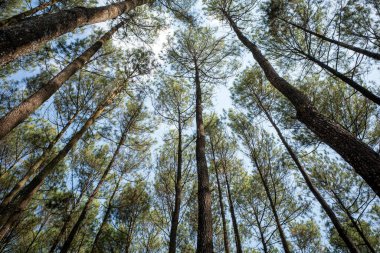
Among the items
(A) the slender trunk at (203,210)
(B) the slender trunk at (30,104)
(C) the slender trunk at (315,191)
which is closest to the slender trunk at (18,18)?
(B) the slender trunk at (30,104)

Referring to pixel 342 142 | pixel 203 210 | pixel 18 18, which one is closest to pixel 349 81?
pixel 342 142

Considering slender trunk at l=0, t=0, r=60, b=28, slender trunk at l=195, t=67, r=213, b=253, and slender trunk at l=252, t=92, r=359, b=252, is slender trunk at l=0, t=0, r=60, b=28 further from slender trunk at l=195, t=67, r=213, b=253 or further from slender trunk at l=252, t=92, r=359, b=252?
slender trunk at l=252, t=92, r=359, b=252

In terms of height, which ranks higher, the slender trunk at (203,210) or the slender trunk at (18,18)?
the slender trunk at (18,18)

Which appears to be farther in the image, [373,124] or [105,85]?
[105,85]

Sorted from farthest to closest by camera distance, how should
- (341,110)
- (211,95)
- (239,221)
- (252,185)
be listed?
(239,221) < (252,185) < (211,95) < (341,110)

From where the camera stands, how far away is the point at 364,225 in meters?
11.3

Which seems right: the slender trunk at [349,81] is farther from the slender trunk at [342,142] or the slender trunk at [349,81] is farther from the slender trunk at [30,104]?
the slender trunk at [30,104]

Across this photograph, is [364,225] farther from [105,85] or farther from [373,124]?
[105,85]

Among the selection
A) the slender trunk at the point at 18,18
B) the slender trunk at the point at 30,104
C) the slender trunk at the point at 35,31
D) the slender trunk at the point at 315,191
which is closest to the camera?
the slender trunk at the point at 35,31

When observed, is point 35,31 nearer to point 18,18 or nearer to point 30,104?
point 30,104

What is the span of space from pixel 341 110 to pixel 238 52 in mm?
4739

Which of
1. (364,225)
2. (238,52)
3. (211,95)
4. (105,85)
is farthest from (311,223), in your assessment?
(105,85)

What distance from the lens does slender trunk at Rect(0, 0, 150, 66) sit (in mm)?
1828

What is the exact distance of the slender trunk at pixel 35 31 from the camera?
6.00 feet
